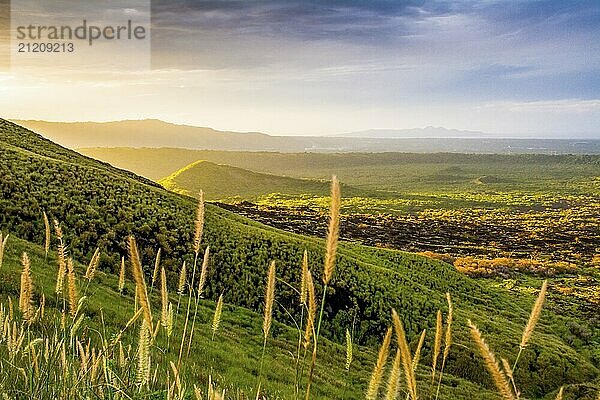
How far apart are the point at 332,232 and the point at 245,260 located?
28.2 meters

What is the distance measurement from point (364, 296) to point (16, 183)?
2012 cm

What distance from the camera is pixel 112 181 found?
35.3 m

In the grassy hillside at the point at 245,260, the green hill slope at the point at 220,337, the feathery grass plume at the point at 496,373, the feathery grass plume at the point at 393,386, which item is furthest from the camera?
the grassy hillside at the point at 245,260

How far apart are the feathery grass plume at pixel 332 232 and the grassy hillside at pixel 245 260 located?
2169 centimetres

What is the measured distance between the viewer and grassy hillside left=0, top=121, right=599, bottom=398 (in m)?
25.1

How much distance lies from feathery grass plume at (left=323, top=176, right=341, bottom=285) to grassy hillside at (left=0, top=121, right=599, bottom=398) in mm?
21694

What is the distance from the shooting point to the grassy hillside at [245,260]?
25141 mm

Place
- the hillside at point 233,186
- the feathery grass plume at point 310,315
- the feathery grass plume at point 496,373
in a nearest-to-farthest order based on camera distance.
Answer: the feathery grass plume at point 496,373, the feathery grass plume at point 310,315, the hillside at point 233,186

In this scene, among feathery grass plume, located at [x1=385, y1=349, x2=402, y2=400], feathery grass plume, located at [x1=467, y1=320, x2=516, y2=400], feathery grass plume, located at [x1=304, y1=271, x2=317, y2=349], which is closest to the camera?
feathery grass plume, located at [x1=467, y1=320, x2=516, y2=400]

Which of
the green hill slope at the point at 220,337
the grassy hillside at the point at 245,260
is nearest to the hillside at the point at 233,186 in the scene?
the grassy hillside at the point at 245,260

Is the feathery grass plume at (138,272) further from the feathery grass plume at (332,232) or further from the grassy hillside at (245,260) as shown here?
the grassy hillside at (245,260)

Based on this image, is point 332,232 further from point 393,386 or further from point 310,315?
point 393,386

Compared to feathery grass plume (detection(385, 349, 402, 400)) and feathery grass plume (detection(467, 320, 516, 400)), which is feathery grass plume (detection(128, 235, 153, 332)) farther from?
feathery grass plume (detection(467, 320, 516, 400))

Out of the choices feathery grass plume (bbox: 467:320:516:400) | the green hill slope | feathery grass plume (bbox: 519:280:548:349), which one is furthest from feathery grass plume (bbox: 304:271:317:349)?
the green hill slope
